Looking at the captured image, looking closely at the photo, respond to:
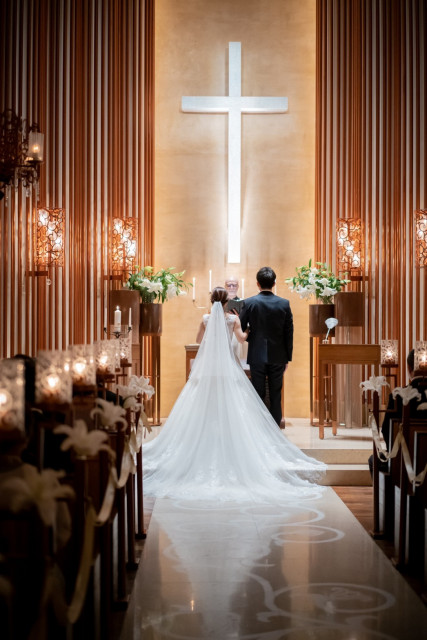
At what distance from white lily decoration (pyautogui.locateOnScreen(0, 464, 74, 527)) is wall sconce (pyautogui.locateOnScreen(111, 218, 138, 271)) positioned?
6.39 metres

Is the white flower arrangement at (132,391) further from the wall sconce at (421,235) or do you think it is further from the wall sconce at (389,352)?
the wall sconce at (421,235)

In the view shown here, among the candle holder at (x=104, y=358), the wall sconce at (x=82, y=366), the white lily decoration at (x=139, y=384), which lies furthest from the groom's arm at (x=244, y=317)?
the wall sconce at (x=82, y=366)

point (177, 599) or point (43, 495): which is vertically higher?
point (43, 495)

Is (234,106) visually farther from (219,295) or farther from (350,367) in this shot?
(219,295)

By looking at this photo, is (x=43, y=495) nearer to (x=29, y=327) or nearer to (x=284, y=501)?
(x=284, y=501)

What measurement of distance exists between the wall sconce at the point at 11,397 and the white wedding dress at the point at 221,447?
3.29 meters

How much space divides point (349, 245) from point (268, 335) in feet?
6.27

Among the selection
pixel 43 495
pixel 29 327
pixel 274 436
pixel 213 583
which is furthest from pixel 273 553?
pixel 29 327

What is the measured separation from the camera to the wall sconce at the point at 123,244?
8.39m

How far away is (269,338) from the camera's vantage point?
23.2 feet

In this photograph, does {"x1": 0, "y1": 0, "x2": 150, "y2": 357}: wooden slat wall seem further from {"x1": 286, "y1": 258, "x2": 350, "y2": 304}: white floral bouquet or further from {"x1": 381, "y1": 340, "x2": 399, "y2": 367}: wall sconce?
{"x1": 381, "y1": 340, "x2": 399, "y2": 367}: wall sconce

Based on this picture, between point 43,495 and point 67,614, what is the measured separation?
42 centimetres

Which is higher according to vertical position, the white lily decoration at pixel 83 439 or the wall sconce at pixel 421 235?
the wall sconce at pixel 421 235

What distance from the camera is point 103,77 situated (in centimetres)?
896
